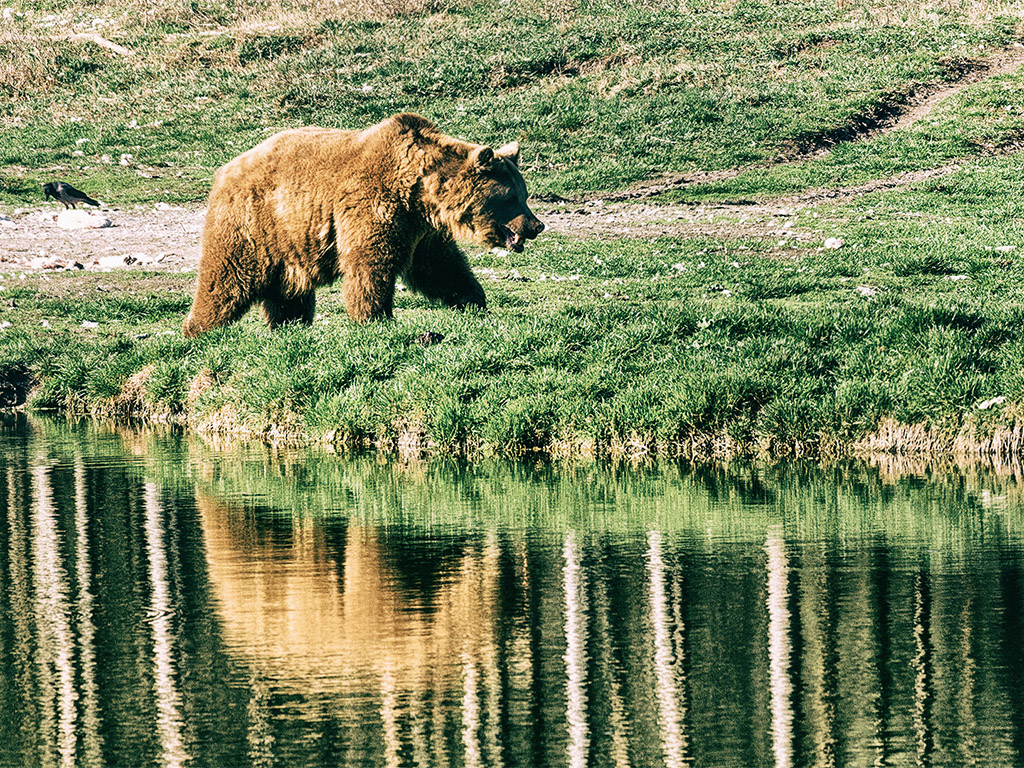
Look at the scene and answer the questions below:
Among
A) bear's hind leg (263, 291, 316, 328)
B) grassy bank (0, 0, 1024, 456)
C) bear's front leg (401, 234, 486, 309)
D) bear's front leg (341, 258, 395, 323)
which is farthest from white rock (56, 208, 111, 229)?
bear's front leg (341, 258, 395, 323)

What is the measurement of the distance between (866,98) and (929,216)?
23.0ft

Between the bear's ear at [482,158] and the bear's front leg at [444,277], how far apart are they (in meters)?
0.90

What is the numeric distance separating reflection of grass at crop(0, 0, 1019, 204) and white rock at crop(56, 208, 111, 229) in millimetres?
1845

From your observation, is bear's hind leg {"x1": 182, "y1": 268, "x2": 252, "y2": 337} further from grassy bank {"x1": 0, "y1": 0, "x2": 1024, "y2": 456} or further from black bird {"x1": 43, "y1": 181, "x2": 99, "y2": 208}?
black bird {"x1": 43, "y1": 181, "x2": 99, "y2": 208}

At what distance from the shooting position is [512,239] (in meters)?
12.9

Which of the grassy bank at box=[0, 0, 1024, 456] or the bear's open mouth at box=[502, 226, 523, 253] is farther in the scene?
the bear's open mouth at box=[502, 226, 523, 253]

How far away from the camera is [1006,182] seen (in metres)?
22.5

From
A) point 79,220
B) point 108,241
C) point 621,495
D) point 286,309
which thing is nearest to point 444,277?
point 286,309

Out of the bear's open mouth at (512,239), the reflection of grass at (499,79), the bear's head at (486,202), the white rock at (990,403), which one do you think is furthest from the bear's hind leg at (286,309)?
the reflection of grass at (499,79)

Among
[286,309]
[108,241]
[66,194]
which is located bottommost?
[286,309]

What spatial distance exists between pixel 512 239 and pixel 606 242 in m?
7.15

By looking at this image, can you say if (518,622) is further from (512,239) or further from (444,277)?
(444,277)

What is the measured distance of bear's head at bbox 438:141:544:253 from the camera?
12.5m

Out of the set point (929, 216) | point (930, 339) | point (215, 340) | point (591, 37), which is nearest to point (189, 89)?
point (591, 37)
